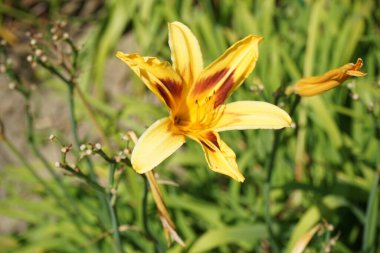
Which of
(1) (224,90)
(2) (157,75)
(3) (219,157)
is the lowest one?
(3) (219,157)

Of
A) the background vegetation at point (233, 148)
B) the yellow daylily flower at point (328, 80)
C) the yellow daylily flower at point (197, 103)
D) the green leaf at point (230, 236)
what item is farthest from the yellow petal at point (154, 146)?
the green leaf at point (230, 236)

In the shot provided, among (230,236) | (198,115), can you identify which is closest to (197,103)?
(198,115)

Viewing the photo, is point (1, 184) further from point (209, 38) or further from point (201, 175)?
point (209, 38)

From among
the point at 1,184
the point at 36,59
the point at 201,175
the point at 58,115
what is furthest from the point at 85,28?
A: the point at 36,59

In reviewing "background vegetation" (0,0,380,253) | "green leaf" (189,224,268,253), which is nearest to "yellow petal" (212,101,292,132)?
"background vegetation" (0,0,380,253)

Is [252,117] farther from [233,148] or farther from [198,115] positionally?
[233,148]

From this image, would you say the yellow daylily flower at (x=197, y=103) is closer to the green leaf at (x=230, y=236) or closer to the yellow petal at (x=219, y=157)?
the yellow petal at (x=219, y=157)

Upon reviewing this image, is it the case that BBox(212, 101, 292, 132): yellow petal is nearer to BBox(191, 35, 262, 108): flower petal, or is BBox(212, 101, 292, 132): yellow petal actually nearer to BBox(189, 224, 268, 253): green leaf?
BBox(191, 35, 262, 108): flower petal
